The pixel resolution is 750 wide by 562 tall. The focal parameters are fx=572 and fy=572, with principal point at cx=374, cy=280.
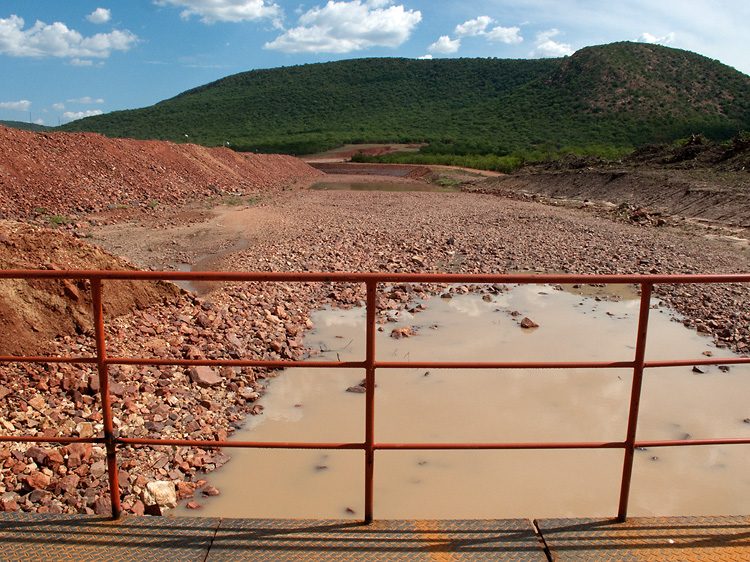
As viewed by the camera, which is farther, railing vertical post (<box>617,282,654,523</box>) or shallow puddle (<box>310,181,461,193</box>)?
shallow puddle (<box>310,181,461,193</box>)

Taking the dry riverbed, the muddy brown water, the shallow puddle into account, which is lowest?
the muddy brown water

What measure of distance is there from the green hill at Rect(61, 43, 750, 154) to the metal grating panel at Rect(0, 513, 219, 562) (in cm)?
6140

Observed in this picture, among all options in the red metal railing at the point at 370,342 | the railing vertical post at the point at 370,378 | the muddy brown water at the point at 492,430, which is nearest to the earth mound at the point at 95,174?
the muddy brown water at the point at 492,430

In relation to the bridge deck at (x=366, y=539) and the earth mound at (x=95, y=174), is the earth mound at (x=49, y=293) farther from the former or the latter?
the earth mound at (x=95, y=174)

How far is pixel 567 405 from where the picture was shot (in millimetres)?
6094

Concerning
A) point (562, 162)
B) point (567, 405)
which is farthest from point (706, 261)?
point (562, 162)

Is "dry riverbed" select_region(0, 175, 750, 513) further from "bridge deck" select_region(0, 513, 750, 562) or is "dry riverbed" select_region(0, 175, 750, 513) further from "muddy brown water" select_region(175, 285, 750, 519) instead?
"bridge deck" select_region(0, 513, 750, 562)

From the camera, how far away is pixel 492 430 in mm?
5574

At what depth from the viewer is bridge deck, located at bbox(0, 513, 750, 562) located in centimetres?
235

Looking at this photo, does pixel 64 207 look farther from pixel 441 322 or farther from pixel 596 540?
pixel 596 540

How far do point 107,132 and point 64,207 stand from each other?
272ft

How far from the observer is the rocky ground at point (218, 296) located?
4305 mm

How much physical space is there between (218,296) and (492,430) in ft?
14.9

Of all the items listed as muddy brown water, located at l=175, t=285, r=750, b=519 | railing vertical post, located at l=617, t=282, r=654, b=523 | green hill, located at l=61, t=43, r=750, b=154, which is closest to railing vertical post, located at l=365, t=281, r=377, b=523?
railing vertical post, located at l=617, t=282, r=654, b=523
